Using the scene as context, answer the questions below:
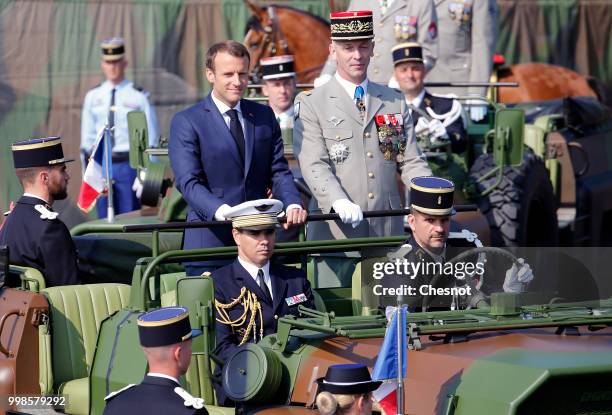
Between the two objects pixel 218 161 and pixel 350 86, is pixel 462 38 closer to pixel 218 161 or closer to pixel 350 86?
pixel 350 86

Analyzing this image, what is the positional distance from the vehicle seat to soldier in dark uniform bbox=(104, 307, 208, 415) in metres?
1.89

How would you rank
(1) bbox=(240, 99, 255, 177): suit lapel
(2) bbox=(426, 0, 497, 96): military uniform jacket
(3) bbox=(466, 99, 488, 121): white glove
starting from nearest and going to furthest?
(1) bbox=(240, 99, 255, 177): suit lapel, (3) bbox=(466, 99, 488, 121): white glove, (2) bbox=(426, 0, 497, 96): military uniform jacket

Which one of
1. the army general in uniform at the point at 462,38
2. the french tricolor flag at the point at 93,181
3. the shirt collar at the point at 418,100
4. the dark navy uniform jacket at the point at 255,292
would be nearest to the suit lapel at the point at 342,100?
the dark navy uniform jacket at the point at 255,292

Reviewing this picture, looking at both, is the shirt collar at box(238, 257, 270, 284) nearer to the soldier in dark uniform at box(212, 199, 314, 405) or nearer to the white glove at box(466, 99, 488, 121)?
the soldier in dark uniform at box(212, 199, 314, 405)

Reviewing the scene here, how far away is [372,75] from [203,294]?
620 centimetres

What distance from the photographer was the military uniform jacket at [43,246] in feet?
29.9

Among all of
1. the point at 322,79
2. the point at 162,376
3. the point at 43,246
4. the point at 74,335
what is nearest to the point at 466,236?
the point at 74,335

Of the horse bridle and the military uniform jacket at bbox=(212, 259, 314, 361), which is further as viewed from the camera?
the horse bridle

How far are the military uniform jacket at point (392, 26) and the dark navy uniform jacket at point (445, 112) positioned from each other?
769 millimetres

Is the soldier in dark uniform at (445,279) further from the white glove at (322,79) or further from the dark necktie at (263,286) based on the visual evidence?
the white glove at (322,79)

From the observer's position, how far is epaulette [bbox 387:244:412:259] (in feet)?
26.2

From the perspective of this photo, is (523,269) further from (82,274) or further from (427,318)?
(82,274)

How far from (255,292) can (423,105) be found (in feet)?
16.1

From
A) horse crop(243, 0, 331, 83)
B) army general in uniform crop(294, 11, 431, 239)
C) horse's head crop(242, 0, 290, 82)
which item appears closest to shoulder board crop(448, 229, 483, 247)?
army general in uniform crop(294, 11, 431, 239)
